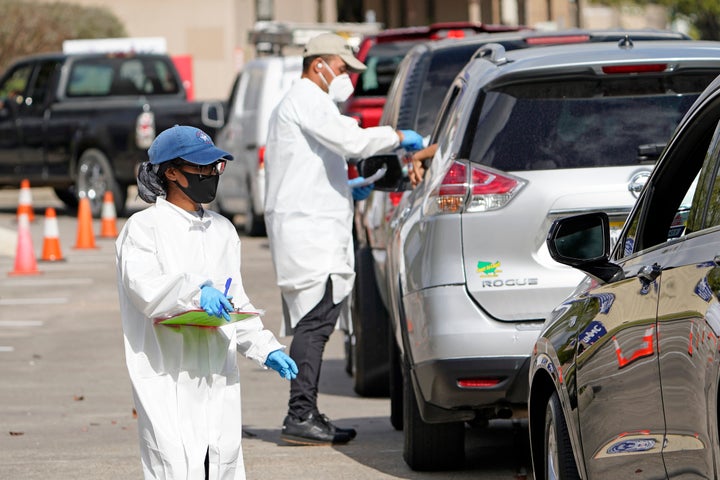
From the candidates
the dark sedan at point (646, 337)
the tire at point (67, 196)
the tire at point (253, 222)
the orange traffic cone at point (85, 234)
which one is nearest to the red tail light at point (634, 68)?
the dark sedan at point (646, 337)

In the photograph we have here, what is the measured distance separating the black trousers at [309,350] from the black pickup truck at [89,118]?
14.2 m

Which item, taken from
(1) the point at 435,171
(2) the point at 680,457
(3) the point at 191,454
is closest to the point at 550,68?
(1) the point at 435,171

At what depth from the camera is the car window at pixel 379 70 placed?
45.6ft

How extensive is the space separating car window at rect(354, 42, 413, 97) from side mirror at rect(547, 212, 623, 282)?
29.8 feet

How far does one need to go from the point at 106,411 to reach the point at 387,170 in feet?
8.01

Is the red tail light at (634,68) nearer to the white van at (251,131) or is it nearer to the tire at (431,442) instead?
the tire at (431,442)

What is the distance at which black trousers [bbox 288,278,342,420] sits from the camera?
8094 mm

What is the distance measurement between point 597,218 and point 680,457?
3.35ft

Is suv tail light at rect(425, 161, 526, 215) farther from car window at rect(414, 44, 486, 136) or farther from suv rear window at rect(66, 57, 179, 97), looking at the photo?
suv rear window at rect(66, 57, 179, 97)

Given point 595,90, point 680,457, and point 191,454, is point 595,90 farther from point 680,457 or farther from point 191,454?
point 680,457

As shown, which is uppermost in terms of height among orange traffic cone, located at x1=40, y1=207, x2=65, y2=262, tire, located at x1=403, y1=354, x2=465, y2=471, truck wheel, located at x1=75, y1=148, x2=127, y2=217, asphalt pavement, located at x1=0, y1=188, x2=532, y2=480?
tire, located at x1=403, y1=354, x2=465, y2=471

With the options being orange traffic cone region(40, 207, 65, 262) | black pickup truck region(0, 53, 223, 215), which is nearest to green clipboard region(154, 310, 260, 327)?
orange traffic cone region(40, 207, 65, 262)

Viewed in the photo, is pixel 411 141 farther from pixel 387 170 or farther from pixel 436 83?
pixel 436 83

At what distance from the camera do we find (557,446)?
198 inches
